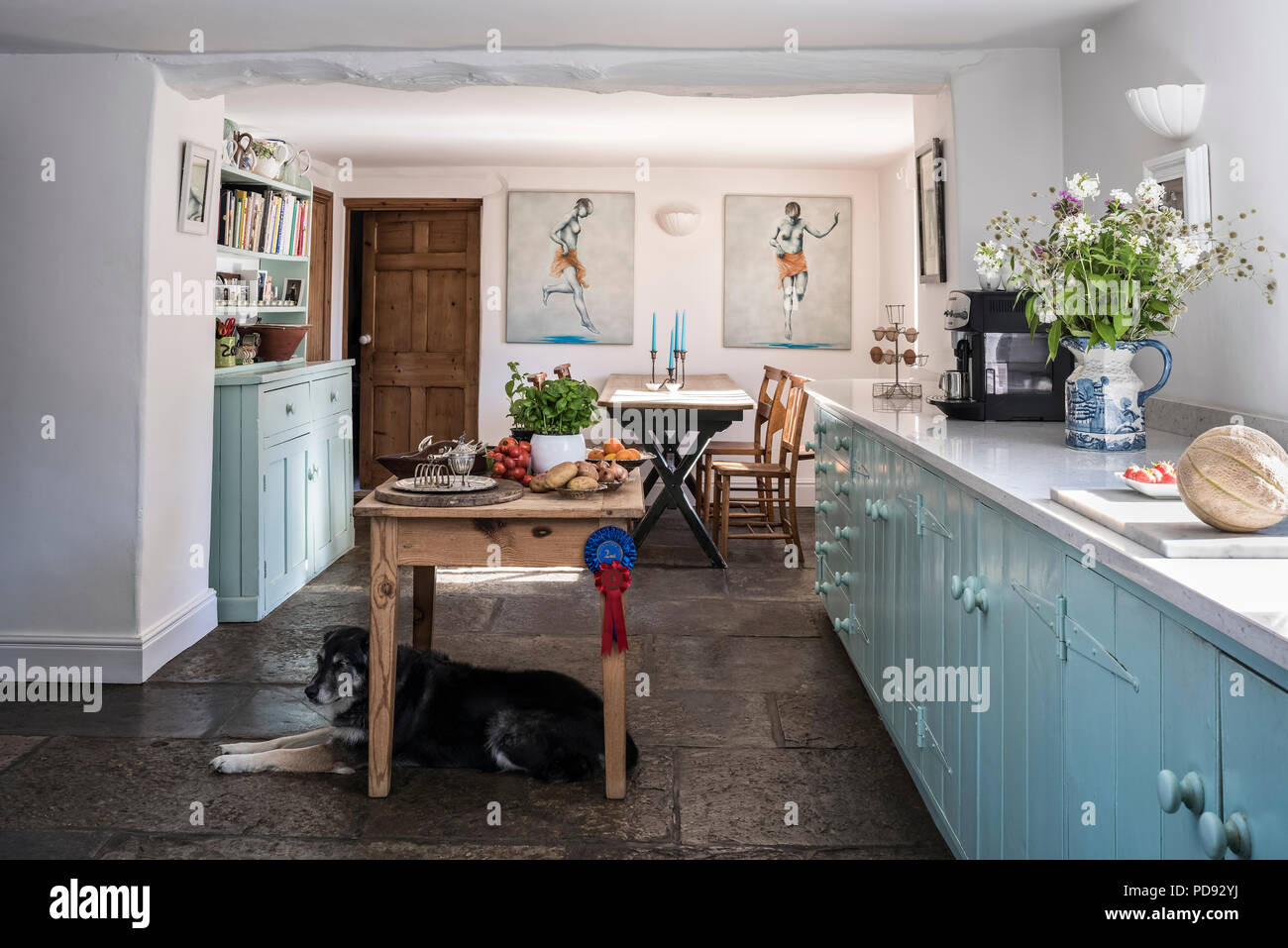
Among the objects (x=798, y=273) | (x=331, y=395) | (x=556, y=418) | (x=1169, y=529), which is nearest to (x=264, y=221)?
(x=331, y=395)

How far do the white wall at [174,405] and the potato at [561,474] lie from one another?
1.76 metres

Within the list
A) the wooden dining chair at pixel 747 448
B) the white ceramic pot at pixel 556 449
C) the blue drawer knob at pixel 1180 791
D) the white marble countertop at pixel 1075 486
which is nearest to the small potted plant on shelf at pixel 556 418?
the white ceramic pot at pixel 556 449

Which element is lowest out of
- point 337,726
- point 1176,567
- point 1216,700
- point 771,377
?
point 337,726

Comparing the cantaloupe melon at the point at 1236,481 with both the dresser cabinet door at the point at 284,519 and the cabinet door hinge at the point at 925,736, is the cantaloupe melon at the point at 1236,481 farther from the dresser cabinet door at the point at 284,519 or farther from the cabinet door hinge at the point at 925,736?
the dresser cabinet door at the point at 284,519

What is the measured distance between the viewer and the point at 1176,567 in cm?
137

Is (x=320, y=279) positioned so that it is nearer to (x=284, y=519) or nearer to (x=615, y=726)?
(x=284, y=519)

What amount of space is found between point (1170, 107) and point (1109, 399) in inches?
33.7

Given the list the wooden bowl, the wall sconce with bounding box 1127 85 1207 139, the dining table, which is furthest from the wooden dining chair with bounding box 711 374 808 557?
the wall sconce with bounding box 1127 85 1207 139

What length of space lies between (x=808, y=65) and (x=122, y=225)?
240 centimetres

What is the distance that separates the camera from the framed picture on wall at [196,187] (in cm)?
399

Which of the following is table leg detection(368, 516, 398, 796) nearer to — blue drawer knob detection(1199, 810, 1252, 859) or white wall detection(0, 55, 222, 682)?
white wall detection(0, 55, 222, 682)

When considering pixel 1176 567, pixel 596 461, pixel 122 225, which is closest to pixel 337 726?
pixel 596 461
